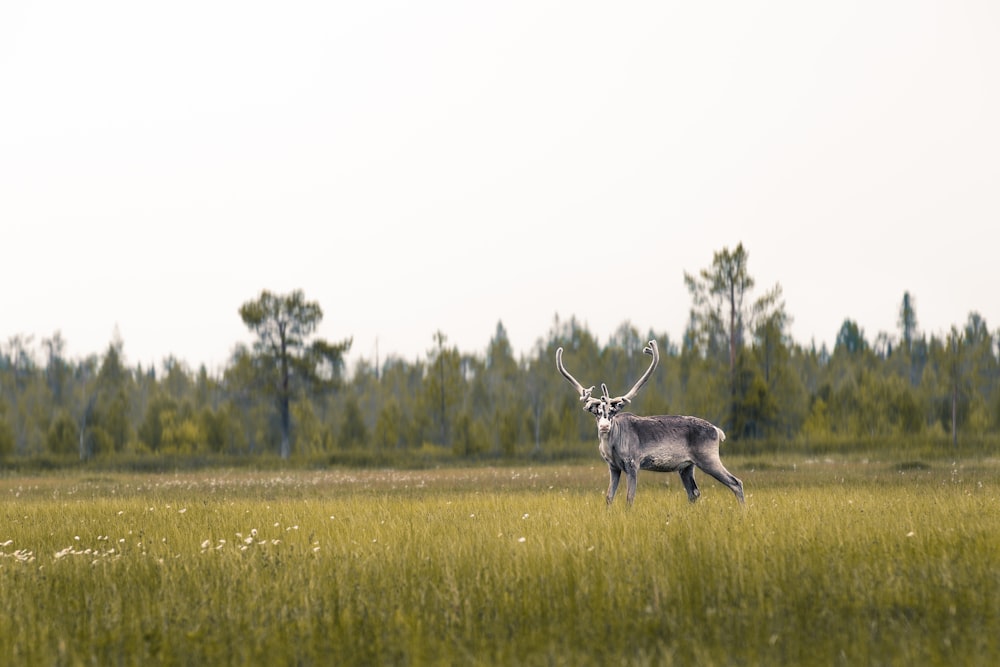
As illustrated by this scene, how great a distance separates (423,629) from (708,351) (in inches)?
1826

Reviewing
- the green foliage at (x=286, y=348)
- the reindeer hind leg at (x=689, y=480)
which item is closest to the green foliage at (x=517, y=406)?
the green foliage at (x=286, y=348)

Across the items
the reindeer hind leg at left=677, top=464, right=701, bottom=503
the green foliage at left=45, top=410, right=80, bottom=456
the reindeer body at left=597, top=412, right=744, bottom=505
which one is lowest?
the green foliage at left=45, top=410, right=80, bottom=456

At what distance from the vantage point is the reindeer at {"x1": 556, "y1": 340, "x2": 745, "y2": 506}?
1521 centimetres

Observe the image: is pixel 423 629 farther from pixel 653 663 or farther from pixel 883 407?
pixel 883 407

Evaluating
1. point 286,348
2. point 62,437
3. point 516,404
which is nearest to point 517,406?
point 516,404

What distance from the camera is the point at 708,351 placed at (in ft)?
167

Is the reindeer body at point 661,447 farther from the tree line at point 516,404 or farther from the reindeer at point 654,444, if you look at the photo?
the tree line at point 516,404

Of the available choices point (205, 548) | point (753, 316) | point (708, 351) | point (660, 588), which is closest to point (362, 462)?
point (708, 351)

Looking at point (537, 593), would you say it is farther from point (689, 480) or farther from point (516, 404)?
point (516, 404)

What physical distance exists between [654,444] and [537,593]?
8.68 m

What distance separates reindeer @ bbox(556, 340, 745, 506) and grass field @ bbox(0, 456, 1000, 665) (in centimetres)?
259

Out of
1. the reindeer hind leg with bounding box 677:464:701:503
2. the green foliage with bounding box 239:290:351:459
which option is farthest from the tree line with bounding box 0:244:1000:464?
the reindeer hind leg with bounding box 677:464:701:503

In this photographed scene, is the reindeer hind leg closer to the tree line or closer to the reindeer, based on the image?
the reindeer

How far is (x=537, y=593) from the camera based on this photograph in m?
7.29
